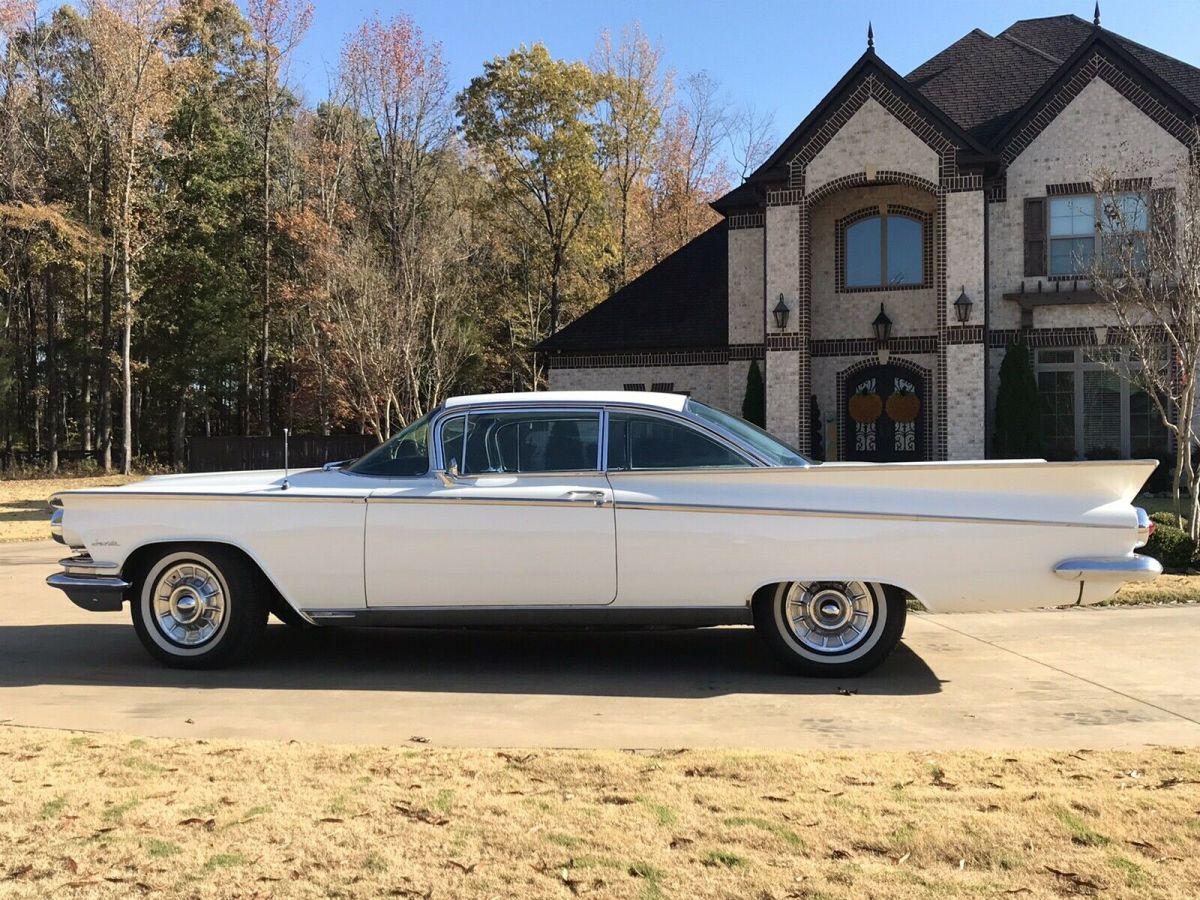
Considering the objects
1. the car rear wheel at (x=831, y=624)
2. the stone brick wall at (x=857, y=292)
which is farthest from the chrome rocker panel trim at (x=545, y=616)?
the stone brick wall at (x=857, y=292)

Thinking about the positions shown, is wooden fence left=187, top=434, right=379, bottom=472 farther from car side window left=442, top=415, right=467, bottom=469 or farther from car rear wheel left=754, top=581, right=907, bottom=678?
car rear wheel left=754, top=581, right=907, bottom=678

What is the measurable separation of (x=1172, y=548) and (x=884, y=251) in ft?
37.0

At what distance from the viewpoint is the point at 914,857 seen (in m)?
3.41

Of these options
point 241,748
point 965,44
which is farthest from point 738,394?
point 241,748

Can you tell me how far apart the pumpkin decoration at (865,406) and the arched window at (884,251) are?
214cm

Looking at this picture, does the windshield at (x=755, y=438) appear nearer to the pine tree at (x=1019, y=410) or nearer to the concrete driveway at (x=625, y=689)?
the concrete driveway at (x=625, y=689)

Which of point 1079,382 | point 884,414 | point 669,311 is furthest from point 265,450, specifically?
point 1079,382

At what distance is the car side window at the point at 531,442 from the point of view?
6262 mm

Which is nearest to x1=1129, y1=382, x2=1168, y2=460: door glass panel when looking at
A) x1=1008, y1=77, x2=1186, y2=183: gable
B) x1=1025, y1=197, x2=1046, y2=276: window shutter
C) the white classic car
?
x1=1025, y1=197, x2=1046, y2=276: window shutter

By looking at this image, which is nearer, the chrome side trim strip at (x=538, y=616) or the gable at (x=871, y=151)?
the chrome side trim strip at (x=538, y=616)

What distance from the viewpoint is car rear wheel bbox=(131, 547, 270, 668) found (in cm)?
634

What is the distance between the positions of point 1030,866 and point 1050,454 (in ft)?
59.9

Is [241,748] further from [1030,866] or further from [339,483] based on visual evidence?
[1030,866]

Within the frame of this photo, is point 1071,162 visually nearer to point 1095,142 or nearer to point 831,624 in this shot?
point 1095,142
